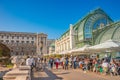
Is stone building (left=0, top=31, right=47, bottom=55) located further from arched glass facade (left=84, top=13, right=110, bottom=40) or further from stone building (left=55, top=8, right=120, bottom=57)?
arched glass facade (left=84, top=13, right=110, bottom=40)

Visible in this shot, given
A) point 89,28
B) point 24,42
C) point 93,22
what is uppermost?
point 24,42

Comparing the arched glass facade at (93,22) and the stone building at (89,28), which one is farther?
the arched glass facade at (93,22)

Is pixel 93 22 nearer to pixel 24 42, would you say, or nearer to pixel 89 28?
pixel 89 28

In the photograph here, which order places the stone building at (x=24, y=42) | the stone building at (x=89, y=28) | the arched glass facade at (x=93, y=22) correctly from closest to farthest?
the stone building at (x=89, y=28)
the arched glass facade at (x=93, y=22)
the stone building at (x=24, y=42)

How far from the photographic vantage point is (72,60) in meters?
31.8

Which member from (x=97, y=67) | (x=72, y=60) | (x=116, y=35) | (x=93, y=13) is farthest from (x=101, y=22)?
(x=97, y=67)

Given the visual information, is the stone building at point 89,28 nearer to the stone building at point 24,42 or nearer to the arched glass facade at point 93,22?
the arched glass facade at point 93,22

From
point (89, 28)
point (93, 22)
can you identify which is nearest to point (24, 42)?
point (89, 28)

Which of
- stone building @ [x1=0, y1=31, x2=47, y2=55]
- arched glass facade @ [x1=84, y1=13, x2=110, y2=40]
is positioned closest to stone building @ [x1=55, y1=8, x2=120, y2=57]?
arched glass facade @ [x1=84, y1=13, x2=110, y2=40]

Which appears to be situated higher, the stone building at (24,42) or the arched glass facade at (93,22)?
the stone building at (24,42)

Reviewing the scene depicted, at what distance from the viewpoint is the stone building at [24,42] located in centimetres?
16962

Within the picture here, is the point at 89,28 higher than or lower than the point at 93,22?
lower

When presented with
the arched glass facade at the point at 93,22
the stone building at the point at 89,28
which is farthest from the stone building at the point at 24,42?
the arched glass facade at the point at 93,22

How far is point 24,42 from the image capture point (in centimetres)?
18162
